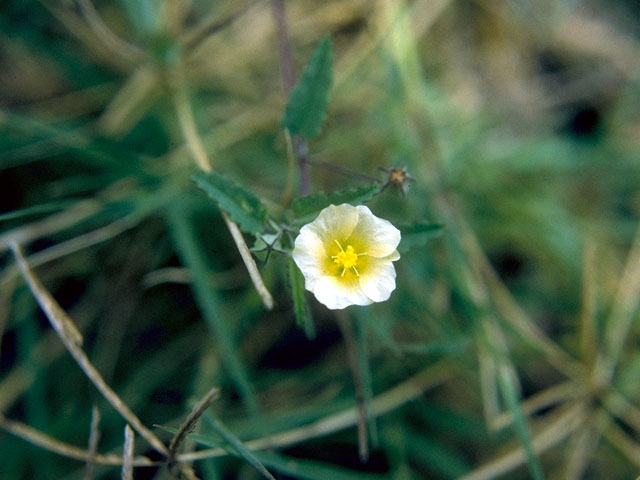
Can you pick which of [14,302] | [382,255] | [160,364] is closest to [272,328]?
[160,364]

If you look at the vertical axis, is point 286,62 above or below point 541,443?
above

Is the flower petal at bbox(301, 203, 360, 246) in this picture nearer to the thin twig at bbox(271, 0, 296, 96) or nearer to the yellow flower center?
the yellow flower center

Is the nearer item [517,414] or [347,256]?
[347,256]

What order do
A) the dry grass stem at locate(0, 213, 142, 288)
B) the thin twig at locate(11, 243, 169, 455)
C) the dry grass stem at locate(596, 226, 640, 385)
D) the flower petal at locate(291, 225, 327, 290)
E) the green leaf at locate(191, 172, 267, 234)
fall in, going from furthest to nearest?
the dry grass stem at locate(596, 226, 640, 385) → the dry grass stem at locate(0, 213, 142, 288) → the thin twig at locate(11, 243, 169, 455) → the green leaf at locate(191, 172, 267, 234) → the flower petal at locate(291, 225, 327, 290)

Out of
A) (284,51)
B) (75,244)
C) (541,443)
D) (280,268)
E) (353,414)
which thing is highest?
(284,51)

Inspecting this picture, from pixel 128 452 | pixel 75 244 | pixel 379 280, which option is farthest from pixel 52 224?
pixel 379 280

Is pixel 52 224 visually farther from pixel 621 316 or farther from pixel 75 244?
pixel 621 316

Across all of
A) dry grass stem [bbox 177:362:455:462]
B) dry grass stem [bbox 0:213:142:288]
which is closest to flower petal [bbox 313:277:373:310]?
dry grass stem [bbox 177:362:455:462]
